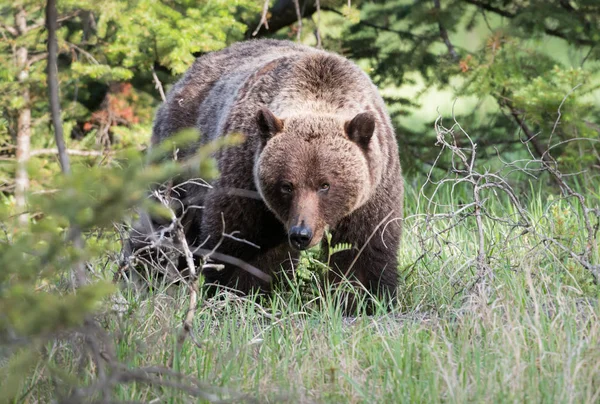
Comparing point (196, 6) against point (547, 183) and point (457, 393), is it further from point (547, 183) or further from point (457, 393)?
point (457, 393)

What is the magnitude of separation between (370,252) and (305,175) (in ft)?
2.54

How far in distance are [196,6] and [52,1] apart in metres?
4.78

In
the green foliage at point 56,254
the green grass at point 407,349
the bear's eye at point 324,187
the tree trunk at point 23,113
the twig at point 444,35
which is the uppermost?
the green foliage at point 56,254

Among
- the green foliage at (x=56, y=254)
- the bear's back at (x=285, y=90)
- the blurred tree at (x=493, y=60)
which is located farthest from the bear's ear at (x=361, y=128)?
the green foliage at (x=56, y=254)

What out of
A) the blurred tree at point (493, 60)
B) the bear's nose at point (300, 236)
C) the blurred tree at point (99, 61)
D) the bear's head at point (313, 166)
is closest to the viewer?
the bear's nose at point (300, 236)

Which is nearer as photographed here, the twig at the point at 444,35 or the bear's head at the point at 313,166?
the bear's head at the point at 313,166

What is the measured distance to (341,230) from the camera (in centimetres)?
518

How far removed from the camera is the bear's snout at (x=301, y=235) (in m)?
4.49

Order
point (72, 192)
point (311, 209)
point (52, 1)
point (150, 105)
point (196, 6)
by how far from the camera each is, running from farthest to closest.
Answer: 1. point (150, 105)
2. point (196, 6)
3. point (311, 209)
4. point (52, 1)
5. point (72, 192)

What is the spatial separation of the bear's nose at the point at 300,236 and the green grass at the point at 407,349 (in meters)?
0.38

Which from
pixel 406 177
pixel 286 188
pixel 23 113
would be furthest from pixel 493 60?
pixel 23 113

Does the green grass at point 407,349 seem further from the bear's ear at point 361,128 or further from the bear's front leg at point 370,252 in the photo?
the bear's ear at point 361,128

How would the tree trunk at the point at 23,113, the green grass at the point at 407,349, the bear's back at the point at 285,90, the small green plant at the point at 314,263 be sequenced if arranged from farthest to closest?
the tree trunk at the point at 23,113, the bear's back at the point at 285,90, the small green plant at the point at 314,263, the green grass at the point at 407,349

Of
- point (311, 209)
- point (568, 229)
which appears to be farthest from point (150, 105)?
point (568, 229)
